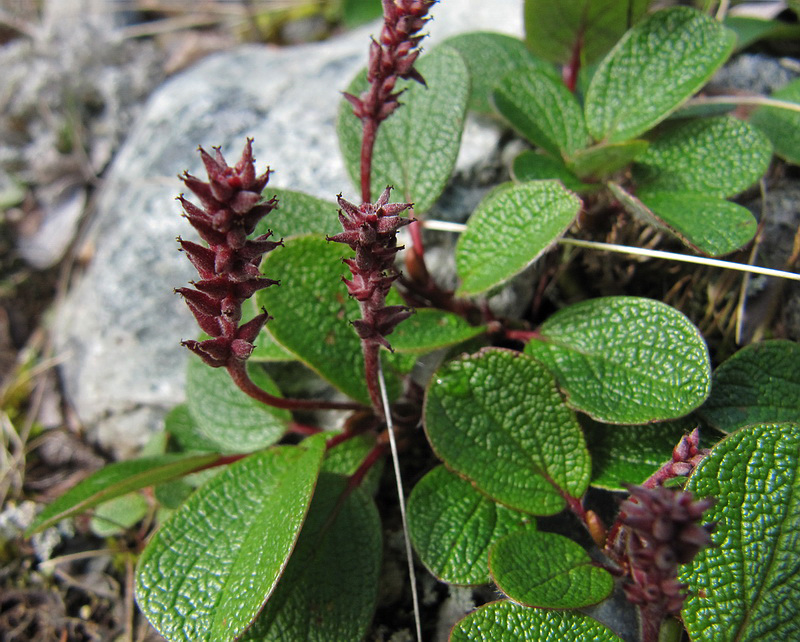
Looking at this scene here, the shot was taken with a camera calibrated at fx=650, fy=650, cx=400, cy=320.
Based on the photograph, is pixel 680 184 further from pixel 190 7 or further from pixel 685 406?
pixel 190 7

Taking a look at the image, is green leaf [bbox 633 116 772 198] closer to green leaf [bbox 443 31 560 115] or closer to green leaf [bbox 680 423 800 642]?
green leaf [bbox 443 31 560 115]

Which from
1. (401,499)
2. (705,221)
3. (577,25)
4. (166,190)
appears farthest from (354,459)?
(577,25)

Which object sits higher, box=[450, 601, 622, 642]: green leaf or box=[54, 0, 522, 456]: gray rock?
box=[54, 0, 522, 456]: gray rock

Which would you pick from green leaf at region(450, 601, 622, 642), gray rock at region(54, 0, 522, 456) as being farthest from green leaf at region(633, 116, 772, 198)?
green leaf at region(450, 601, 622, 642)

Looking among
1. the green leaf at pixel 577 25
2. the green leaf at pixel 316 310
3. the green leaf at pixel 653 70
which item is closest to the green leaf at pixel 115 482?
the green leaf at pixel 316 310

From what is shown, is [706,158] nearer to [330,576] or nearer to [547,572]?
[547,572]

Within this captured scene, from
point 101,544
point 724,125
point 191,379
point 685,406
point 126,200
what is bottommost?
point 101,544

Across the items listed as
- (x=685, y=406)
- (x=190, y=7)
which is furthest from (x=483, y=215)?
(x=190, y=7)

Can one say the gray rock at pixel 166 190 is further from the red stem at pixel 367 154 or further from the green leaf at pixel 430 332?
the green leaf at pixel 430 332
